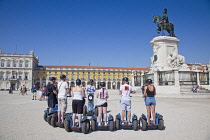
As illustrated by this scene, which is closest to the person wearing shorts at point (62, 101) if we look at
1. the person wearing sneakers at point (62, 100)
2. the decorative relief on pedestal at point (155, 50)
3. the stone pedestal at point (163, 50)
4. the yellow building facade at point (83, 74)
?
the person wearing sneakers at point (62, 100)

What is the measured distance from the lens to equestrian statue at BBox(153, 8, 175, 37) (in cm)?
2130

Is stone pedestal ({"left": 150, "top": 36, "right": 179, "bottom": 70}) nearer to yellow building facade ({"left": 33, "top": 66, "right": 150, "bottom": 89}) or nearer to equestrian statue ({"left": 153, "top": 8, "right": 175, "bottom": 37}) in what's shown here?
equestrian statue ({"left": 153, "top": 8, "right": 175, "bottom": 37})

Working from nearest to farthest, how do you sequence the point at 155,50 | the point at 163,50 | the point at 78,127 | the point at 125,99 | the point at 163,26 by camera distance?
the point at 78,127
the point at 125,99
the point at 163,50
the point at 155,50
the point at 163,26

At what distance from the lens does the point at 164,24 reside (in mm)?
21391

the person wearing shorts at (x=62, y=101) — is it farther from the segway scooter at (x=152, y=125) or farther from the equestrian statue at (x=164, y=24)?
the equestrian statue at (x=164, y=24)

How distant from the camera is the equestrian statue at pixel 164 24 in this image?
21297mm

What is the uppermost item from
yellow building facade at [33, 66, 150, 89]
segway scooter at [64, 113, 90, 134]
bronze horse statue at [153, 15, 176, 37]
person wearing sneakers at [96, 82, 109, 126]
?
bronze horse statue at [153, 15, 176, 37]

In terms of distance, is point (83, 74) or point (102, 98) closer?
point (102, 98)

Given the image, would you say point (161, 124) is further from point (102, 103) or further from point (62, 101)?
point (62, 101)

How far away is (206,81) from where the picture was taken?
18844 mm

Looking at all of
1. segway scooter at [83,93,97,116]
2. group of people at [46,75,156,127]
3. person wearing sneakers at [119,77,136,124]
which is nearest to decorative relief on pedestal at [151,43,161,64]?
segway scooter at [83,93,97,116]

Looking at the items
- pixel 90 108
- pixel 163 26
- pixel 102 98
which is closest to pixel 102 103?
pixel 102 98

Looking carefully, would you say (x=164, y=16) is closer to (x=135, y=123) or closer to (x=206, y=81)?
(x=206, y=81)

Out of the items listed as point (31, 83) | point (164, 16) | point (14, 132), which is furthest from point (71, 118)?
point (31, 83)
